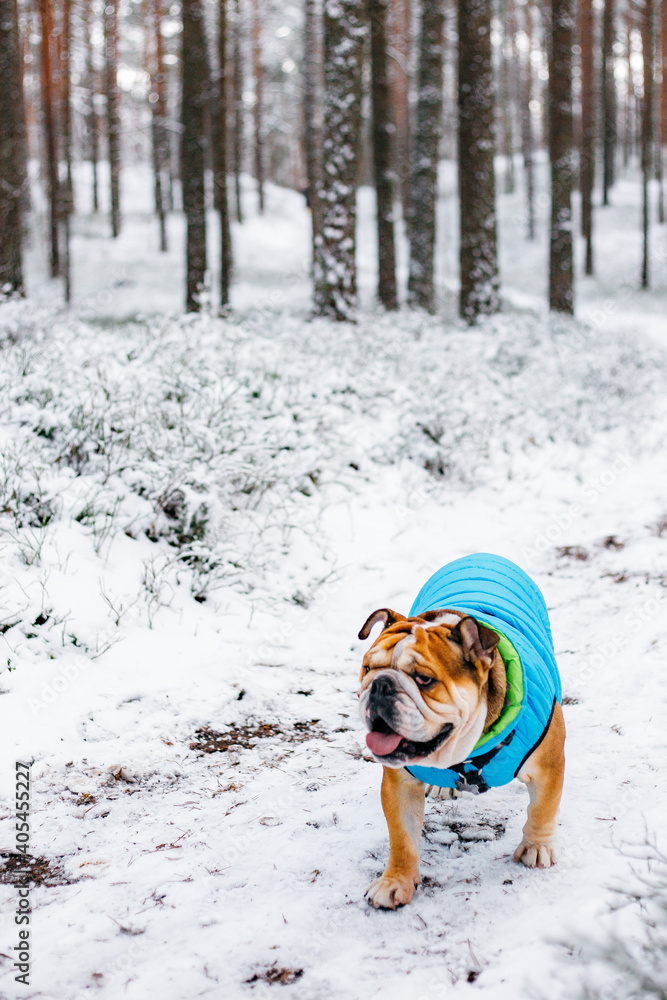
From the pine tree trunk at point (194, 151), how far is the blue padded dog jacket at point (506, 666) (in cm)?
993

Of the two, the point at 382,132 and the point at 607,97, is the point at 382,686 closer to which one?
the point at 382,132

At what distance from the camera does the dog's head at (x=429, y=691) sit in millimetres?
1934

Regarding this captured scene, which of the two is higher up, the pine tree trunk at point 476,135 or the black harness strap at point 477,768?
the pine tree trunk at point 476,135

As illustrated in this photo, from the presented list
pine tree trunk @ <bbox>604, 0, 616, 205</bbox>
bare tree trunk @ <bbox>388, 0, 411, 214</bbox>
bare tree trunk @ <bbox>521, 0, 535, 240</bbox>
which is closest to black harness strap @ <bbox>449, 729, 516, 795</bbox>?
bare tree trunk @ <bbox>388, 0, 411, 214</bbox>

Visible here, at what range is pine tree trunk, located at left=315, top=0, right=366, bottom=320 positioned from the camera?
1027cm

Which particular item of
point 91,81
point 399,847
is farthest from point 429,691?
point 91,81

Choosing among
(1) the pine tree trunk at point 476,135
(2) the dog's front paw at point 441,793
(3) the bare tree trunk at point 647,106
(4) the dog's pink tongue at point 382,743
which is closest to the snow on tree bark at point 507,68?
(3) the bare tree trunk at point 647,106

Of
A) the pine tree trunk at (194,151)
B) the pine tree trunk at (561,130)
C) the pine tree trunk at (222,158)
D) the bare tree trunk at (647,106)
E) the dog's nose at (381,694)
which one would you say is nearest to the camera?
the dog's nose at (381,694)

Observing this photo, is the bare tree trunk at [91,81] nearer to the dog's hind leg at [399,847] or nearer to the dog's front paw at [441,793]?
the dog's front paw at [441,793]

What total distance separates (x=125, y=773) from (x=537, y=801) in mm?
1757

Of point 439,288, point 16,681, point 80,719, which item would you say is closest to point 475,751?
point 80,719

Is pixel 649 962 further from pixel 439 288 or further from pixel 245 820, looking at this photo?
pixel 439 288

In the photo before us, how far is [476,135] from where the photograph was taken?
39.4ft

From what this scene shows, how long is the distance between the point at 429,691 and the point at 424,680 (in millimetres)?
33
